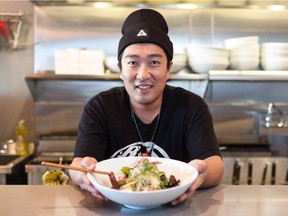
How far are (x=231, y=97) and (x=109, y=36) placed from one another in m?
1.16

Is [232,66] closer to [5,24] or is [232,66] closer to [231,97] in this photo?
[231,97]

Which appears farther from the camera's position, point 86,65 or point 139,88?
point 86,65

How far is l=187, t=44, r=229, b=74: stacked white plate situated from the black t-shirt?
1239 millimetres

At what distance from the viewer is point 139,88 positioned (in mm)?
1525

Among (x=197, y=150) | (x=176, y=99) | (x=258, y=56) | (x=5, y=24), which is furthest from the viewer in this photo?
(x=5, y=24)

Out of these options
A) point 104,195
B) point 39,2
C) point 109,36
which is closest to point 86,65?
point 109,36

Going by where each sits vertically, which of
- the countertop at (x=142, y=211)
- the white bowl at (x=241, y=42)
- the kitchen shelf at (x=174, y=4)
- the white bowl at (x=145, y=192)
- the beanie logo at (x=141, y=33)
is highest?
the kitchen shelf at (x=174, y=4)

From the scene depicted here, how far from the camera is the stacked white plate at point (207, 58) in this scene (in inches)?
113

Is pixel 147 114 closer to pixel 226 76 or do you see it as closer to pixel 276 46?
pixel 226 76

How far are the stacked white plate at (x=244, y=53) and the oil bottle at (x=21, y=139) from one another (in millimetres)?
1769

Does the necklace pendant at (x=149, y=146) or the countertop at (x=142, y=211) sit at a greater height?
the necklace pendant at (x=149, y=146)

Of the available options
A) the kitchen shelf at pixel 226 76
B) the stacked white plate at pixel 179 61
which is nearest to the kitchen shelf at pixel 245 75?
the kitchen shelf at pixel 226 76

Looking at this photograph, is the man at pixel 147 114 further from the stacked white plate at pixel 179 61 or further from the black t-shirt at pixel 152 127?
the stacked white plate at pixel 179 61

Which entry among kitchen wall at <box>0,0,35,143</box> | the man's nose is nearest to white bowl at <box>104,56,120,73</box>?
kitchen wall at <box>0,0,35,143</box>
